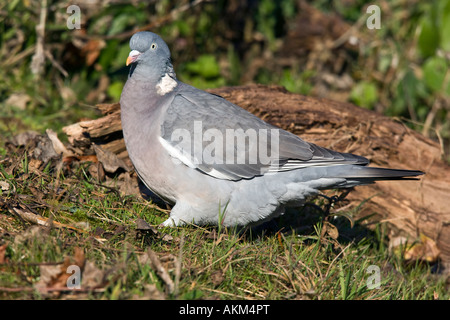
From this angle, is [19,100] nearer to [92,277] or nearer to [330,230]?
[92,277]

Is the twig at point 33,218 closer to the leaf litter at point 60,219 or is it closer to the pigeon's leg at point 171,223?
the leaf litter at point 60,219

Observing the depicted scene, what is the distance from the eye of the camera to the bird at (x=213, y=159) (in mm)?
3881

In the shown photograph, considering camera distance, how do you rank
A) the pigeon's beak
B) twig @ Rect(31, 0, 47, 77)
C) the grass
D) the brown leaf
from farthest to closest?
twig @ Rect(31, 0, 47, 77)
the brown leaf
the pigeon's beak
the grass

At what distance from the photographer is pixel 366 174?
3910 mm

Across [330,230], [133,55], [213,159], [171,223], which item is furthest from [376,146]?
[133,55]

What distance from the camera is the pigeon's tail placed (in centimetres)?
381

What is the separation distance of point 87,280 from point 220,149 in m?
1.49

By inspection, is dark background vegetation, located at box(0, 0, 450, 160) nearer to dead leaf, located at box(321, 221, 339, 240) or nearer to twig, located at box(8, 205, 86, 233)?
twig, located at box(8, 205, 86, 233)

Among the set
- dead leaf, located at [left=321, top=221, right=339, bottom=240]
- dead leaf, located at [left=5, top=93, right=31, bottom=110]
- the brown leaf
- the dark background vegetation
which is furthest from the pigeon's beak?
dead leaf, located at [left=5, top=93, right=31, bottom=110]

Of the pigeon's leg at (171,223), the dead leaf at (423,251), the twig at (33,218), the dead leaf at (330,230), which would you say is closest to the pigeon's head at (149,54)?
the pigeon's leg at (171,223)

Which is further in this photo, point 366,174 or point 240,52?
point 240,52

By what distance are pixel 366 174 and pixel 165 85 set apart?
5.83 ft

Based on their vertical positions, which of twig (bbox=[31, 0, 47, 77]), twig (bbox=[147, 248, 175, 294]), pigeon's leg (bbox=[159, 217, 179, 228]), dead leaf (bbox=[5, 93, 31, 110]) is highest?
twig (bbox=[31, 0, 47, 77])
